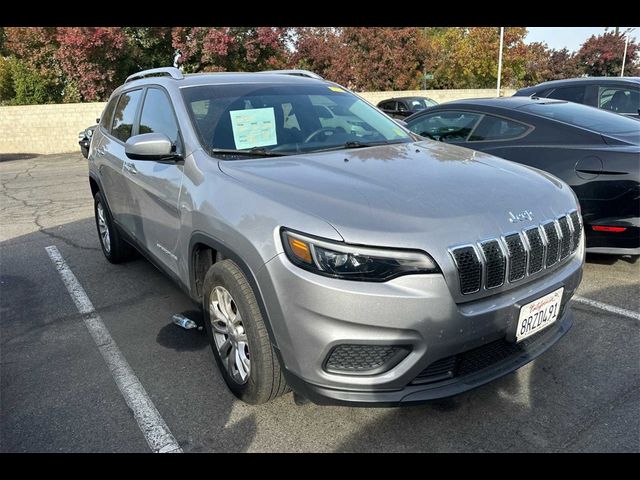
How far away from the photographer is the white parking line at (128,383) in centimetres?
255

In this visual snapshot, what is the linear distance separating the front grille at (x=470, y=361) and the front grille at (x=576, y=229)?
65cm

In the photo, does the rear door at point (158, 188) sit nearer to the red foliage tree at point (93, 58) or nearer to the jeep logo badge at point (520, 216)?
the jeep logo badge at point (520, 216)

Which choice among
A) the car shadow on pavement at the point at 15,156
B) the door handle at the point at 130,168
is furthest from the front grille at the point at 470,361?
the car shadow on pavement at the point at 15,156

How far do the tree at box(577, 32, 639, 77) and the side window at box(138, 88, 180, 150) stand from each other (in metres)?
40.4

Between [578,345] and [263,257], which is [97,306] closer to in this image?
[263,257]

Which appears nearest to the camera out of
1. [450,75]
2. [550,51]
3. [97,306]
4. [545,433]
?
[545,433]

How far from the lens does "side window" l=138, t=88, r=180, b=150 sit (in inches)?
133

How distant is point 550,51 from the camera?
34.8 meters

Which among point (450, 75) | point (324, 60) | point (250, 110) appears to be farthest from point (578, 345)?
point (450, 75)

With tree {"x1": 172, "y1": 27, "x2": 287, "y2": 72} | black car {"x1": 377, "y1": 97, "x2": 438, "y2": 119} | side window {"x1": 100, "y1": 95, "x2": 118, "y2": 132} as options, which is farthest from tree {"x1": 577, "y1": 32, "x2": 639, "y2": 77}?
side window {"x1": 100, "y1": 95, "x2": 118, "y2": 132}

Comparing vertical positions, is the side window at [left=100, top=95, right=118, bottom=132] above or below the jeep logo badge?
above

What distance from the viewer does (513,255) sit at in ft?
7.59

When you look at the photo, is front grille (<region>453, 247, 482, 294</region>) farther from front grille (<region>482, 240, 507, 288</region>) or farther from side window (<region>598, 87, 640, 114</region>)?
side window (<region>598, 87, 640, 114</region>)

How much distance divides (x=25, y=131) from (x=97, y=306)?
1700cm
